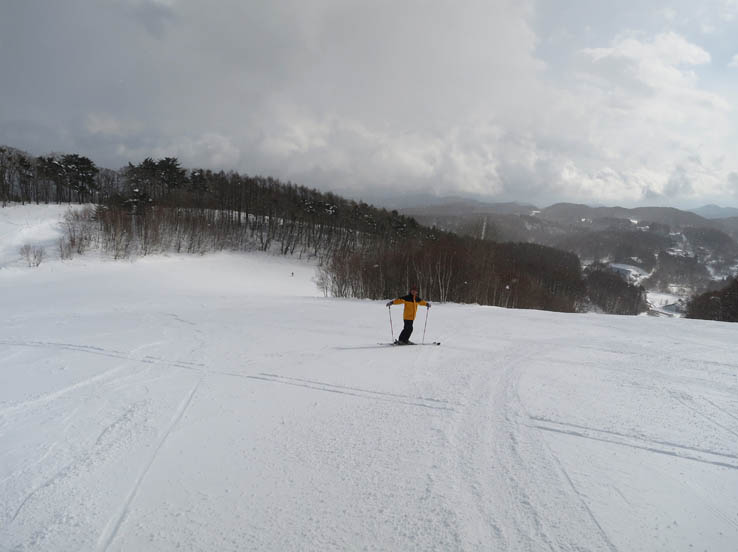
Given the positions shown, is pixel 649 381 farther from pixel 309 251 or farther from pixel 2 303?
pixel 309 251

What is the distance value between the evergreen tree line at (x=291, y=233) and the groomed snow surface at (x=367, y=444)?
17884mm

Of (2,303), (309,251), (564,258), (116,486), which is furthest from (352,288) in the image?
(564,258)

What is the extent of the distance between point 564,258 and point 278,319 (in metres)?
113

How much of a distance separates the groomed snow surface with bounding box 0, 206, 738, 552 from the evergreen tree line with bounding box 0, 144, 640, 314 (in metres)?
17.9

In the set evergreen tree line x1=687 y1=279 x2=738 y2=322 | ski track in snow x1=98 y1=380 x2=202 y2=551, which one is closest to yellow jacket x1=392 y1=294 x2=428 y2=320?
ski track in snow x1=98 y1=380 x2=202 y2=551

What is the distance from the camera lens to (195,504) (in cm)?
364

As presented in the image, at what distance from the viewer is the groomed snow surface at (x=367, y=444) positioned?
3334 mm

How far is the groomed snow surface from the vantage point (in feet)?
10.9

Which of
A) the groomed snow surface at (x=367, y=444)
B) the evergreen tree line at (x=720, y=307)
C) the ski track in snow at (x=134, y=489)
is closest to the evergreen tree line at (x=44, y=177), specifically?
the groomed snow surface at (x=367, y=444)

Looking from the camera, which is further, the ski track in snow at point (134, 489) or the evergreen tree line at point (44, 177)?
the evergreen tree line at point (44, 177)

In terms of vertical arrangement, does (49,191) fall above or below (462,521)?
above

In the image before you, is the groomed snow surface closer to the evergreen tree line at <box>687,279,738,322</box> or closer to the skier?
the skier

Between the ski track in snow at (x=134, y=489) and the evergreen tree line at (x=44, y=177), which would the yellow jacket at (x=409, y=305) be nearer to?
the ski track in snow at (x=134, y=489)

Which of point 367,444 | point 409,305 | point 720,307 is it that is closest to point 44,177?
point 409,305
